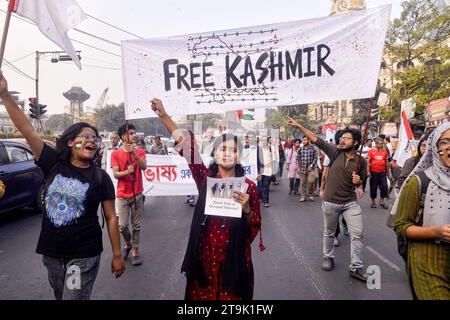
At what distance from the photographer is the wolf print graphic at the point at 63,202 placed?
7.97ft

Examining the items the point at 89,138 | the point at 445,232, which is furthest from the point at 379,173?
the point at 89,138

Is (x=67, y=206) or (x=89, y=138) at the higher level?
(x=89, y=138)

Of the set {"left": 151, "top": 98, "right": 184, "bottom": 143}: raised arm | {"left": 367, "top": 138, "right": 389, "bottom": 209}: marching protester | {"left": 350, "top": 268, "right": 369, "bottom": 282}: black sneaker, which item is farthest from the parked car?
{"left": 367, "top": 138, "right": 389, "bottom": 209}: marching protester

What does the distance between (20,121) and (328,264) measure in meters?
3.75

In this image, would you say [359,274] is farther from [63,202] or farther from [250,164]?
[250,164]

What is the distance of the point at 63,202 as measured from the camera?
2432mm

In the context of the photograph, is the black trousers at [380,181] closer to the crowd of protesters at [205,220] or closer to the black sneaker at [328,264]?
the black sneaker at [328,264]

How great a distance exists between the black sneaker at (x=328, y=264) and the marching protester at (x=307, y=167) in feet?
17.4

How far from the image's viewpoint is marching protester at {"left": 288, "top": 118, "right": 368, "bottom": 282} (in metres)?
4.22

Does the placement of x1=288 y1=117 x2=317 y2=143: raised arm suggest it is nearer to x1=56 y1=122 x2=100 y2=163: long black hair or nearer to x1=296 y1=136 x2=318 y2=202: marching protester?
x1=56 y1=122 x2=100 y2=163: long black hair

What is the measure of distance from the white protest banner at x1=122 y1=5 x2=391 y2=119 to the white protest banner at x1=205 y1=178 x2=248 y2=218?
1102 millimetres

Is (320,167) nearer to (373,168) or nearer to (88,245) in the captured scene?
(373,168)

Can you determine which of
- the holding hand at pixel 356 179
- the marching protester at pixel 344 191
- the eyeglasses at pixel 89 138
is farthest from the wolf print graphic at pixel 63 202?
the holding hand at pixel 356 179
